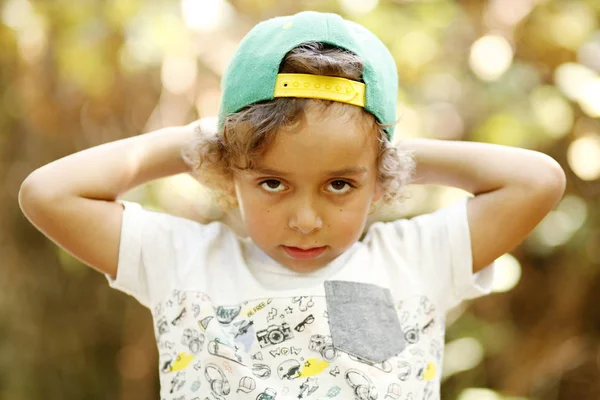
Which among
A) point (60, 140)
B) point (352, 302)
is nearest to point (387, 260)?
point (352, 302)

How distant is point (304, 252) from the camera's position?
1.13 metres

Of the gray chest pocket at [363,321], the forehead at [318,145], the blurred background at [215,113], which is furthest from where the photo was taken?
the blurred background at [215,113]

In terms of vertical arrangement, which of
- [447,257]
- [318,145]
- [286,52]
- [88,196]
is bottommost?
[447,257]

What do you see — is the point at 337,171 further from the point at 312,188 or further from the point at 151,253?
the point at 151,253

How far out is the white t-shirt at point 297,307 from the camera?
3.70 ft

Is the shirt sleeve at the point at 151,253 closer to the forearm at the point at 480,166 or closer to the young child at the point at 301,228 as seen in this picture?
the young child at the point at 301,228

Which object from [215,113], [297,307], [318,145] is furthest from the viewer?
[215,113]

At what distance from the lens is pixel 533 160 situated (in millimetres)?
1222

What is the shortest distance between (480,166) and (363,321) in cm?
31

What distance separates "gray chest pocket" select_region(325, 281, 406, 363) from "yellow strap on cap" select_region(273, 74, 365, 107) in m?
0.30

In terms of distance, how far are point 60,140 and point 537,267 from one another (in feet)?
5.00

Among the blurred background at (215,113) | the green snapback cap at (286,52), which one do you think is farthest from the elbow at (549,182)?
the blurred background at (215,113)

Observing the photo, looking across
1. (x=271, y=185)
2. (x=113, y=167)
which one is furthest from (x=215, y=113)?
(x=271, y=185)

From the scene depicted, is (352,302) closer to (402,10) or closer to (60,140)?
(402,10)
